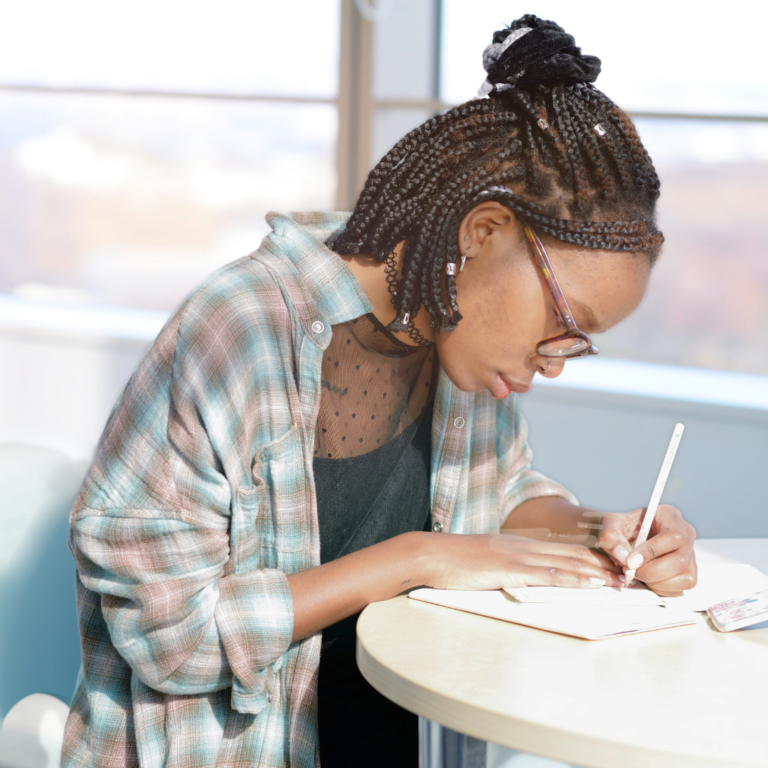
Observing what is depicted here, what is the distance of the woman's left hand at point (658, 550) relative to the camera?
1094 millimetres

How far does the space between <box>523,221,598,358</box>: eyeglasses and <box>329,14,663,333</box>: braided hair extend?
22 mm

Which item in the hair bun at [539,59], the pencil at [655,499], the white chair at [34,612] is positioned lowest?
the white chair at [34,612]

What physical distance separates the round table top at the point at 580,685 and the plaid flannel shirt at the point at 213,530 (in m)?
0.15

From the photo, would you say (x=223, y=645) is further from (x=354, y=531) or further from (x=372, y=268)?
(x=372, y=268)

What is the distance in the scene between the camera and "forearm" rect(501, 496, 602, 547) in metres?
1.21

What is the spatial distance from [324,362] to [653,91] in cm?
251

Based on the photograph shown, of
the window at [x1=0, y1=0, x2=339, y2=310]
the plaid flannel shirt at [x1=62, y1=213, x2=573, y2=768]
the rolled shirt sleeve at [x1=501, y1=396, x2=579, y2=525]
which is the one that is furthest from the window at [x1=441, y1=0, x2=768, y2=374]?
the plaid flannel shirt at [x1=62, y1=213, x2=573, y2=768]

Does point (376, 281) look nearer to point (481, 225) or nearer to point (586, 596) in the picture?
point (481, 225)

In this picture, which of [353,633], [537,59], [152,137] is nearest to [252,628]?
[353,633]

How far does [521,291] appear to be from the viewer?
108cm

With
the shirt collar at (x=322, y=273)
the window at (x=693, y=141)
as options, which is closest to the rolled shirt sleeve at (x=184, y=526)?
the shirt collar at (x=322, y=273)

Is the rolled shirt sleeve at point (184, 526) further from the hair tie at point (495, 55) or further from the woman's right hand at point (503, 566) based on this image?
the hair tie at point (495, 55)

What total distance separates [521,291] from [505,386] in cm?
17

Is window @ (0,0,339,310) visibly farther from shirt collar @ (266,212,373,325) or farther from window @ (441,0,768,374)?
shirt collar @ (266,212,373,325)
